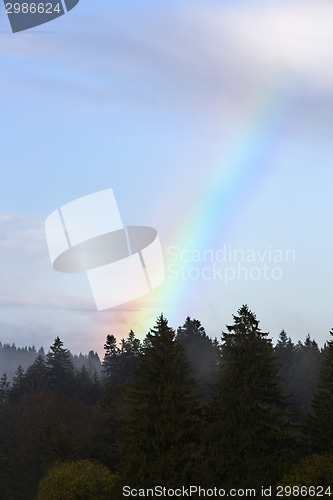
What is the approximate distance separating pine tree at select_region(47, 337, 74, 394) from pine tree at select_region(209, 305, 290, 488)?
81770mm

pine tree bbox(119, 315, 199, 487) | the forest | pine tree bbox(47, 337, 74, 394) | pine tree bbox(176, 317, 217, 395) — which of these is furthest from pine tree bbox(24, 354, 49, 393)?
pine tree bbox(119, 315, 199, 487)

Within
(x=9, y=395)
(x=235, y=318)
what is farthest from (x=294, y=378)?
(x=235, y=318)

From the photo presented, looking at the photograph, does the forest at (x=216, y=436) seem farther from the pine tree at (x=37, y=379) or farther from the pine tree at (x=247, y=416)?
the pine tree at (x=37, y=379)

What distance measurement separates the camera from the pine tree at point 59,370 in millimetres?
121062

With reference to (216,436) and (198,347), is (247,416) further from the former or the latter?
(198,347)

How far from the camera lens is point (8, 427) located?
329 ft

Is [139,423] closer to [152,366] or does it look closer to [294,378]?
[152,366]

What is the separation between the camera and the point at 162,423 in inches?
1692

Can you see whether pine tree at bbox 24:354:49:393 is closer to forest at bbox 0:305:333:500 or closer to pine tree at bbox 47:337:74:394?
pine tree at bbox 47:337:74:394

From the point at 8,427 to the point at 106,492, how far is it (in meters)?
60.3

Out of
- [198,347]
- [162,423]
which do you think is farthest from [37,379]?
[162,423]

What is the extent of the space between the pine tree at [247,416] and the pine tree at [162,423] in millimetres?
2228

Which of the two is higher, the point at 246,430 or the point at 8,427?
the point at 246,430

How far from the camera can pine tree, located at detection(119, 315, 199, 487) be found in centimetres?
4166
